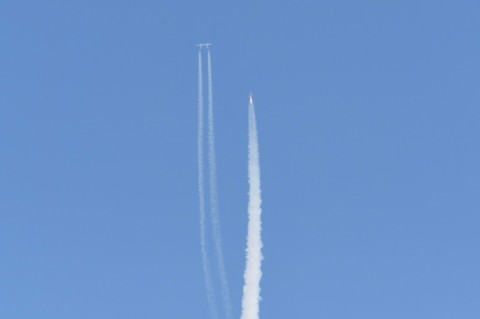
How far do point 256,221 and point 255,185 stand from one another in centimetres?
267

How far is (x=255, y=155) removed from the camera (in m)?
77.4

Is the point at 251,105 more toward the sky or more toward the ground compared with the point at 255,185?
more toward the sky

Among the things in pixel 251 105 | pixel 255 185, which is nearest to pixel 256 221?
pixel 255 185

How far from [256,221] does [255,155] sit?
16.0 ft

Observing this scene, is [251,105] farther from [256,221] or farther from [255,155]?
[256,221]

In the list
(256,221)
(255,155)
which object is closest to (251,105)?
(255,155)

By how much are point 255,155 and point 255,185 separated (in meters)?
2.20

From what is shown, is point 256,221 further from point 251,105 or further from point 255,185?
point 251,105

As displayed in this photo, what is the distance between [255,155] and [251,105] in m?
3.58

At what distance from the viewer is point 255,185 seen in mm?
76812

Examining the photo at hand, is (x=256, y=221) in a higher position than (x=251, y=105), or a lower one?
lower

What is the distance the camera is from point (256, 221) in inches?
2987
